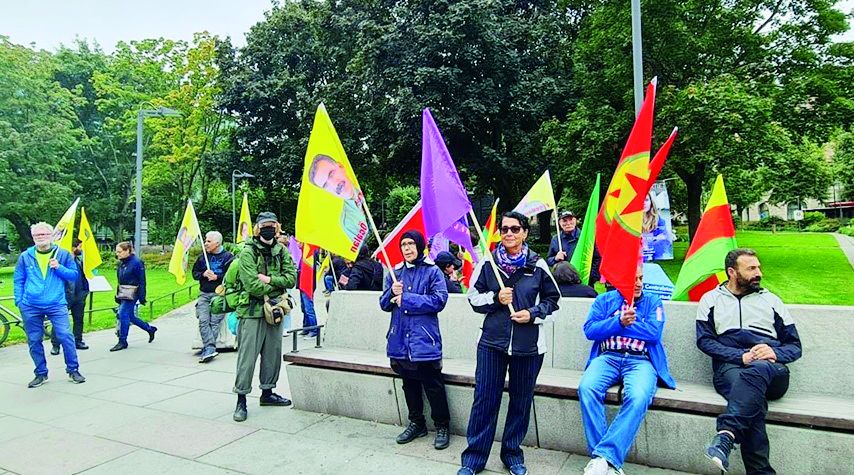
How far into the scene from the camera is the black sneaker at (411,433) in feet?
16.1

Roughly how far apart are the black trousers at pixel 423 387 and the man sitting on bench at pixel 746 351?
6.80 ft

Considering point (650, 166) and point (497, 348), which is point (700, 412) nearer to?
point (497, 348)

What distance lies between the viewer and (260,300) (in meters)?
5.85

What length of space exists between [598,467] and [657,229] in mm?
5395

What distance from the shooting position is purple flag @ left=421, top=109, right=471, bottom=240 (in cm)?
476

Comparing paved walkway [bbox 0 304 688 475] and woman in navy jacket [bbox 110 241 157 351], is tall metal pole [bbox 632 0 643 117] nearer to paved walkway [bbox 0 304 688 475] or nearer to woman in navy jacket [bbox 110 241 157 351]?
paved walkway [bbox 0 304 688 475]

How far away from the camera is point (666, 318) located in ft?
15.6

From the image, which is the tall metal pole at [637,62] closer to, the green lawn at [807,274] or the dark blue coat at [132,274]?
the green lawn at [807,274]

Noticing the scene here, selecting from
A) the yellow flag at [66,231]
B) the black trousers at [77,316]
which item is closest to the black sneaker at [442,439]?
the yellow flag at [66,231]

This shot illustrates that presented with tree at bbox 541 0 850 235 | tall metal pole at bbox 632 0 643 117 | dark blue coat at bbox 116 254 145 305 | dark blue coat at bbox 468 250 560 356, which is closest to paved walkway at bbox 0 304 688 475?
dark blue coat at bbox 468 250 560 356

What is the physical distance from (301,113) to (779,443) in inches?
1054

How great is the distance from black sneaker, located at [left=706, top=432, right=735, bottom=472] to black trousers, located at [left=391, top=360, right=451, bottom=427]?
81.6 inches

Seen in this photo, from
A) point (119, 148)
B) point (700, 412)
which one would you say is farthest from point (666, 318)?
point (119, 148)

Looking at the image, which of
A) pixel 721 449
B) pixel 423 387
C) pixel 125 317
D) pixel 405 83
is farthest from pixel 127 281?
pixel 405 83
